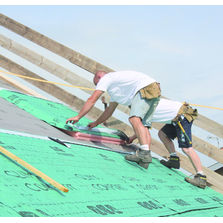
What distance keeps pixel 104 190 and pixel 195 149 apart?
7.01ft

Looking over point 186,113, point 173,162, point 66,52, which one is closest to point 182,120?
point 186,113

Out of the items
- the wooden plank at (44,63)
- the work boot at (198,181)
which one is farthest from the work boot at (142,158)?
the wooden plank at (44,63)

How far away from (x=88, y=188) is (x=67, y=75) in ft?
9.43

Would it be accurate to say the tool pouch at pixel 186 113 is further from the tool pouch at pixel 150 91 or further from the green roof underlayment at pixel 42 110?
the green roof underlayment at pixel 42 110

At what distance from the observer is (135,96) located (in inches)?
127

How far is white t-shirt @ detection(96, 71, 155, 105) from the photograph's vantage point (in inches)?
126

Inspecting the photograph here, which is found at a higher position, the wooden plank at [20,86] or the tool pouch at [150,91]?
the tool pouch at [150,91]

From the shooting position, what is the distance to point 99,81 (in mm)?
3203

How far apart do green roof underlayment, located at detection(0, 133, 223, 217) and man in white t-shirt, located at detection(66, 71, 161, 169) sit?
0.73ft

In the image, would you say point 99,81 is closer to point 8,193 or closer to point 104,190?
point 104,190

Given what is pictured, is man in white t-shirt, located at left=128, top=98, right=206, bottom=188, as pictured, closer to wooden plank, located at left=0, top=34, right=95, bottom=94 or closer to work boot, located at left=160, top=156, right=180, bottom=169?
work boot, located at left=160, top=156, right=180, bottom=169

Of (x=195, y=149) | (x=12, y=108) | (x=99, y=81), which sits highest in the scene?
(x=99, y=81)

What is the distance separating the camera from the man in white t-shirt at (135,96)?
3.10 metres

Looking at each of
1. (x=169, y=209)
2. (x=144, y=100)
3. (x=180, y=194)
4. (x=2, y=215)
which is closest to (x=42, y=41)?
(x=144, y=100)
